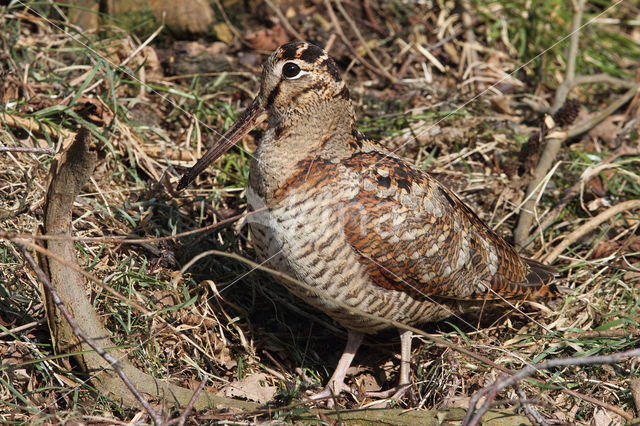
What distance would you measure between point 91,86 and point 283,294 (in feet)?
5.87

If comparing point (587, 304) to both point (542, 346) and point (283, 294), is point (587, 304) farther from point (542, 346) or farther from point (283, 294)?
point (283, 294)

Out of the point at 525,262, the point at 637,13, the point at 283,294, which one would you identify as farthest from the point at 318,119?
the point at 637,13

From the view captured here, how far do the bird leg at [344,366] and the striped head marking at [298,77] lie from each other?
1321 millimetres

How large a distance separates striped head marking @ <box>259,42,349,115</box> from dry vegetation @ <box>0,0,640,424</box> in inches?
15.4

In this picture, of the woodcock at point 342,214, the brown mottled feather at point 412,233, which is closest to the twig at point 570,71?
the brown mottled feather at point 412,233

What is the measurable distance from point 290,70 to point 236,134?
0.49 m

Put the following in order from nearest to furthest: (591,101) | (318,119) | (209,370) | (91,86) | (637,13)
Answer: (318,119), (209,370), (91,86), (591,101), (637,13)

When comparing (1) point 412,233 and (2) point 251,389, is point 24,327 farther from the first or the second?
(1) point 412,233

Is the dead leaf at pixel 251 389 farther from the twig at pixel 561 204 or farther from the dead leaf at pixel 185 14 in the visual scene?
the dead leaf at pixel 185 14

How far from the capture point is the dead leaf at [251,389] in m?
3.40

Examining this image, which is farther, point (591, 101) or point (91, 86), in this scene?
point (591, 101)

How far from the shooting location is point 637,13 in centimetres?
633

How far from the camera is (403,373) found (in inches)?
144

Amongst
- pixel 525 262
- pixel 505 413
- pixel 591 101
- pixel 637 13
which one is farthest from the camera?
pixel 637 13
